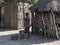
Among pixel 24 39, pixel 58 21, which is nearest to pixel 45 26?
pixel 58 21

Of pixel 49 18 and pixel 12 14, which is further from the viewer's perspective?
pixel 12 14

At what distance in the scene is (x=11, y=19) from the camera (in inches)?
998

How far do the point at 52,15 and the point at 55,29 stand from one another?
1.22 m

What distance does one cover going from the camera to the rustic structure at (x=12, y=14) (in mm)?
24141

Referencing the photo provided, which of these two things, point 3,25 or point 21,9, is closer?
point 21,9

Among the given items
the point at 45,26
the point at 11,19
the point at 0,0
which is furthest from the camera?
the point at 11,19

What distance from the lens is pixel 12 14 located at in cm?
2520

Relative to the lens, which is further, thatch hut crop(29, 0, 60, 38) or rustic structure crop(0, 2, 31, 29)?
rustic structure crop(0, 2, 31, 29)

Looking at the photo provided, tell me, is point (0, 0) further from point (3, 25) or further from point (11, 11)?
point (3, 25)

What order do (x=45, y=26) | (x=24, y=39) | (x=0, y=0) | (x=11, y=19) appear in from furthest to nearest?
(x=11, y=19)
(x=0, y=0)
(x=45, y=26)
(x=24, y=39)

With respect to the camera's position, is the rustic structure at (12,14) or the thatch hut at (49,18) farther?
the rustic structure at (12,14)

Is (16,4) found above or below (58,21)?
above

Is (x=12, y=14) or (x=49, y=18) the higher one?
(x=12, y=14)

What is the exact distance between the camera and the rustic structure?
24141mm
